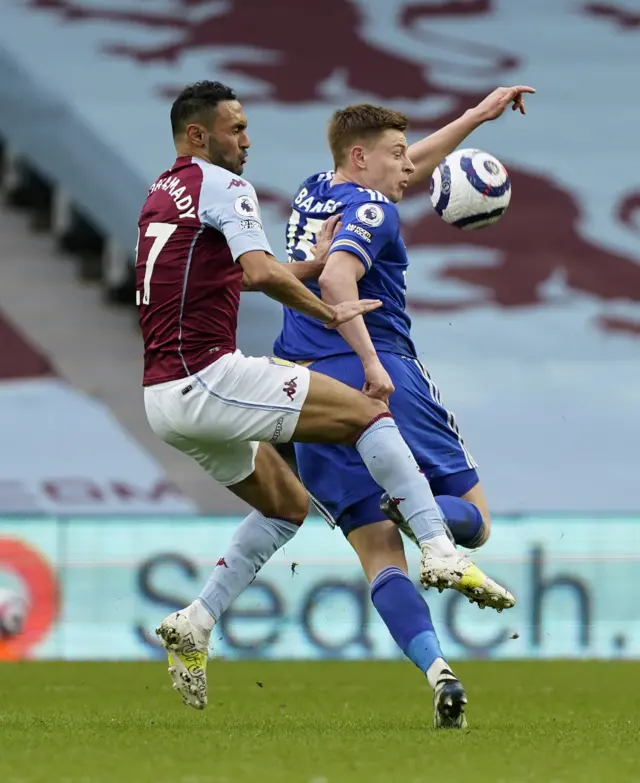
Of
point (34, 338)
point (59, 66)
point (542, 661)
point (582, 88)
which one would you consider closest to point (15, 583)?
point (542, 661)

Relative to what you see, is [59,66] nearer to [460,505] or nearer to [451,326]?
[451,326]

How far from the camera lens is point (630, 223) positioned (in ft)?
47.0

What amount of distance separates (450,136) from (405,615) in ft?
6.11

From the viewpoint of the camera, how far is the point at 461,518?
4.87 meters

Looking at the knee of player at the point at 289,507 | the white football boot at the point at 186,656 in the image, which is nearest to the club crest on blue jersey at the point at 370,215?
the knee of player at the point at 289,507

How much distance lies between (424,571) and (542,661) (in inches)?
217

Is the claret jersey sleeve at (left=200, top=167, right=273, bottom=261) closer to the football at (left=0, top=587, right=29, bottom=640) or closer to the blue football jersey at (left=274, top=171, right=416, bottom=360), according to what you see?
the blue football jersey at (left=274, top=171, right=416, bottom=360)

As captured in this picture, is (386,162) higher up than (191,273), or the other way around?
(386,162)

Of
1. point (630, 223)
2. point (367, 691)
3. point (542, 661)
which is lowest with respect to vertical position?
point (542, 661)

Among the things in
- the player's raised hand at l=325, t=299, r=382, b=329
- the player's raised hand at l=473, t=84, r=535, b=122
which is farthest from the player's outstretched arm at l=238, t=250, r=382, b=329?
the player's raised hand at l=473, t=84, r=535, b=122

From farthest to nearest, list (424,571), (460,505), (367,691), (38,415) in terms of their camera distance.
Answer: (38,415)
(367,691)
(460,505)
(424,571)

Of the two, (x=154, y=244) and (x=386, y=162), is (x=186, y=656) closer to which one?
(x=154, y=244)

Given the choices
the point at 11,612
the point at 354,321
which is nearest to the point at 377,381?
the point at 354,321

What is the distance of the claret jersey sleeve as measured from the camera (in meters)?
4.47
